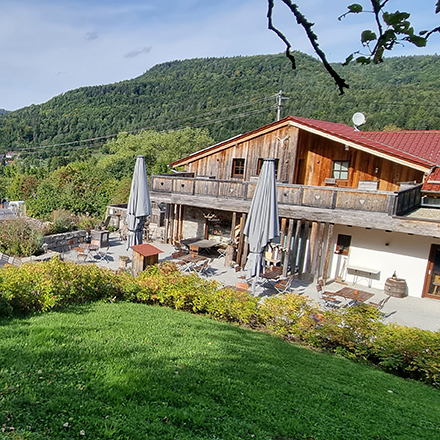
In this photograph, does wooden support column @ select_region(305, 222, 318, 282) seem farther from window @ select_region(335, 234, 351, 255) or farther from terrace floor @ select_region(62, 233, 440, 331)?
window @ select_region(335, 234, 351, 255)

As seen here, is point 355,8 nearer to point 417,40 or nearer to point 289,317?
point 417,40

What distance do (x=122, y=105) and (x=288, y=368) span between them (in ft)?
330

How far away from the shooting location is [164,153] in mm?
51312

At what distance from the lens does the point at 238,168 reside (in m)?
18.0

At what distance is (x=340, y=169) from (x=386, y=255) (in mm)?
4094

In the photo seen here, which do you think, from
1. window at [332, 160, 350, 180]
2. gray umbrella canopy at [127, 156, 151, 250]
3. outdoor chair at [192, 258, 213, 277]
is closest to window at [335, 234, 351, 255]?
window at [332, 160, 350, 180]

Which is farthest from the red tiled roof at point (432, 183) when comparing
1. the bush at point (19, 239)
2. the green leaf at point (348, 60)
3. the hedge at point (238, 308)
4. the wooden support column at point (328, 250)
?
the bush at point (19, 239)

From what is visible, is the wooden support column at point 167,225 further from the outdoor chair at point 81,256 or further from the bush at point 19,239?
the bush at point 19,239

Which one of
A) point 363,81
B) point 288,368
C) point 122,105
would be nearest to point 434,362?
point 288,368

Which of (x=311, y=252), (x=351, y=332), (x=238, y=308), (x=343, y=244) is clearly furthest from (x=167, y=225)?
(x=351, y=332)

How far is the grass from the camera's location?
3.44 metres

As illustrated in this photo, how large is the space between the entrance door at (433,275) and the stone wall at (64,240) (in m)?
13.6

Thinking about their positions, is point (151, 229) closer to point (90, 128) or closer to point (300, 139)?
point (300, 139)

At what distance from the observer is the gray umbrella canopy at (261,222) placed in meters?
11.1
